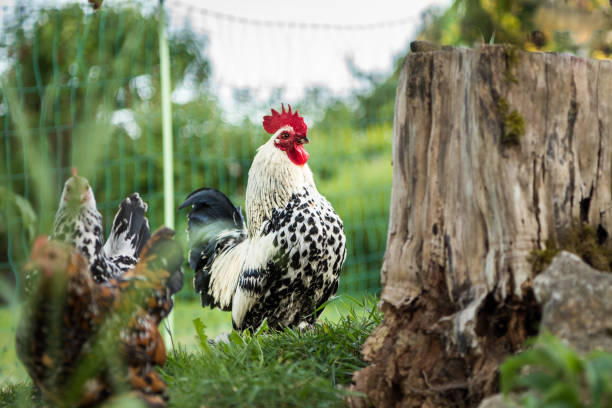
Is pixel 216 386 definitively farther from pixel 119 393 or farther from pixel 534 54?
pixel 534 54

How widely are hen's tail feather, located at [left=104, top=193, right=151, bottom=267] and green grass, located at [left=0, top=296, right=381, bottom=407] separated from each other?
0.99 m

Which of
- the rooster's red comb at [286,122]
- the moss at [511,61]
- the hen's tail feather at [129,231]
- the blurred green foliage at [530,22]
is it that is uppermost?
the blurred green foliage at [530,22]

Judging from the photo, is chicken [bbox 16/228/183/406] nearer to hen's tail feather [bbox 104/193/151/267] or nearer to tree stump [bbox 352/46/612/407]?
tree stump [bbox 352/46/612/407]

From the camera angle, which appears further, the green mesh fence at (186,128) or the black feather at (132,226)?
the green mesh fence at (186,128)

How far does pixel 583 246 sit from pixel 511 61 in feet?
2.24

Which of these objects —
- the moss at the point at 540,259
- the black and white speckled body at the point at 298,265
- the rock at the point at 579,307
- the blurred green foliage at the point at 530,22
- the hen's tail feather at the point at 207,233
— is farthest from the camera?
the hen's tail feather at the point at 207,233

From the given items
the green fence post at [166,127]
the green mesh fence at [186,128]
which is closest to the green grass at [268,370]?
the green fence post at [166,127]

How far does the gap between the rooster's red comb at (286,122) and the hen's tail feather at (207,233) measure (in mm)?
765

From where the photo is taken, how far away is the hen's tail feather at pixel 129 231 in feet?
12.1

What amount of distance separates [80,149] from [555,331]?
137cm

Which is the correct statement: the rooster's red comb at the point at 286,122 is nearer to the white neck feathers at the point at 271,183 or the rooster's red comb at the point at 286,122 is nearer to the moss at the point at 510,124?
the white neck feathers at the point at 271,183

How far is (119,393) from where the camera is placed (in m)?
1.83

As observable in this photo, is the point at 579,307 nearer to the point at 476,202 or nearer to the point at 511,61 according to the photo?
the point at 476,202

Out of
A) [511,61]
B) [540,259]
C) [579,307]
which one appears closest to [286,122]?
[511,61]
